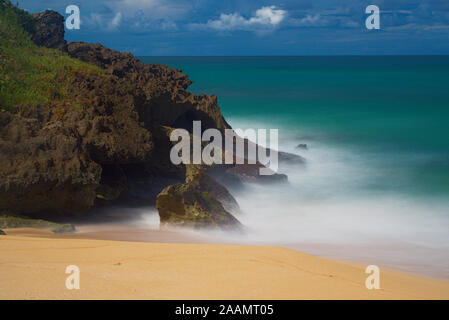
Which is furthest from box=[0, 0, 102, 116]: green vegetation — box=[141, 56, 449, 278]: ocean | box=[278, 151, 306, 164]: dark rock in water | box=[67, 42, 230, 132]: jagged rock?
box=[278, 151, 306, 164]: dark rock in water

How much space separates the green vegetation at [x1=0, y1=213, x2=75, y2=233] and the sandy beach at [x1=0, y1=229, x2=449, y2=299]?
4.82 feet

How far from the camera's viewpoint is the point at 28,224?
6.01m

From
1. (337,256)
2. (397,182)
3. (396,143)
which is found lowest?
(337,256)

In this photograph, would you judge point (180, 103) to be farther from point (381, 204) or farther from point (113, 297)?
point (113, 297)

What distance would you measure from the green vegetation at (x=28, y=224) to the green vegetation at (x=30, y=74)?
1.71 m

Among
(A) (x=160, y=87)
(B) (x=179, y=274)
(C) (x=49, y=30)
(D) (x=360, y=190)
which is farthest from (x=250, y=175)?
(B) (x=179, y=274)

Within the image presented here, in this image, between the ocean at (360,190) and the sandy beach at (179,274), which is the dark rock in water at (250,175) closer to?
the ocean at (360,190)

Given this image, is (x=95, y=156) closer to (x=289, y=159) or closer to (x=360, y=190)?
(x=360, y=190)

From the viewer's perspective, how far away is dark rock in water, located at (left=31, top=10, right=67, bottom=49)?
39.7 feet

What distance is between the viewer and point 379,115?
2734cm

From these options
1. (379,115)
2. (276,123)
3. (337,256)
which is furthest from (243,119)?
(337,256)

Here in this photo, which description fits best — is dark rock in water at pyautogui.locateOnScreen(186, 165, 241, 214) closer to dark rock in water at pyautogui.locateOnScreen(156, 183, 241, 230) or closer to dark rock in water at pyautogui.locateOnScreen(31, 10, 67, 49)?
dark rock in water at pyautogui.locateOnScreen(156, 183, 241, 230)

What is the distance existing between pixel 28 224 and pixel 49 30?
7.83m
